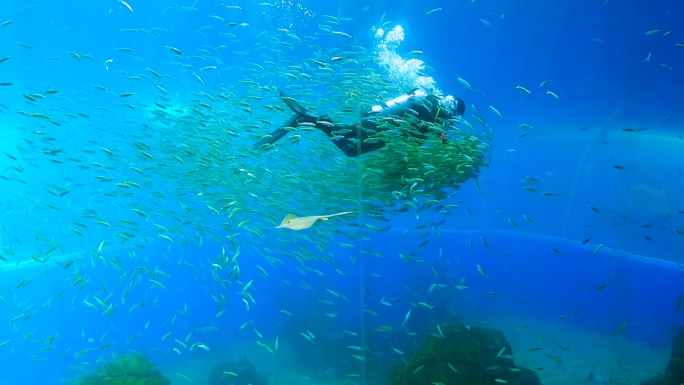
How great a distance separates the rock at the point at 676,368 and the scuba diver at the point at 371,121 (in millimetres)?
4562

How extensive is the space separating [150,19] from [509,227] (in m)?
11.0

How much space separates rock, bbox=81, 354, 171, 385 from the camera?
7.75 m

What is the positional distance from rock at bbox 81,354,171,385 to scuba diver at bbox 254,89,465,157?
4890mm

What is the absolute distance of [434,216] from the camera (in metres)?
14.0

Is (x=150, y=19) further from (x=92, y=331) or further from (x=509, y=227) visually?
(x=509, y=227)

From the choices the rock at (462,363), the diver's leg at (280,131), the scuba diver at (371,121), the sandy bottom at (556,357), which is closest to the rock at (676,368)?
the sandy bottom at (556,357)

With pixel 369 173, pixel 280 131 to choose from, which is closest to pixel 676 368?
pixel 369 173

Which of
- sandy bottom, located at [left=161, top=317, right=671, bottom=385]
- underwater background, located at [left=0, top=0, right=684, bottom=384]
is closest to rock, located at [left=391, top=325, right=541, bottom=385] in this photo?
underwater background, located at [left=0, top=0, right=684, bottom=384]

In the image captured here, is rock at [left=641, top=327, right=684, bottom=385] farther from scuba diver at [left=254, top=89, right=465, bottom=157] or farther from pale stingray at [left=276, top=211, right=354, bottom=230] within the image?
pale stingray at [left=276, top=211, right=354, bottom=230]

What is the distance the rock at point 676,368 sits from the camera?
5.90 m

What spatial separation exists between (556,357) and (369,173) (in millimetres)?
5429

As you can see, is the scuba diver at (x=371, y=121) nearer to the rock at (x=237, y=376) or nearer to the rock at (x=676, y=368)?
the rock at (x=676, y=368)

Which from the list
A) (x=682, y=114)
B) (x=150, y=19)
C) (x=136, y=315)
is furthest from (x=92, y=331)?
(x=682, y=114)

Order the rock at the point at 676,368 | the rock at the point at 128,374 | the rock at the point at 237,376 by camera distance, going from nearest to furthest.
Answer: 1. the rock at the point at 676,368
2. the rock at the point at 128,374
3. the rock at the point at 237,376
